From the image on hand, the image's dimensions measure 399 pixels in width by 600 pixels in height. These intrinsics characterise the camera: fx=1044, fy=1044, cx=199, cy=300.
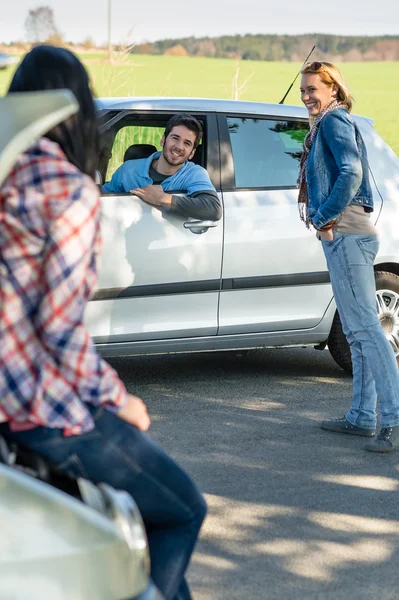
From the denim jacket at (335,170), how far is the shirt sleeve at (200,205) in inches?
41.3

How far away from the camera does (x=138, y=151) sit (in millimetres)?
7008

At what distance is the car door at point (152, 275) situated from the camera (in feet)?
21.0

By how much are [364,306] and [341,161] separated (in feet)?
2.67

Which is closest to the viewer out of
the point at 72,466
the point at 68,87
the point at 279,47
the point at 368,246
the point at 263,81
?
the point at 72,466

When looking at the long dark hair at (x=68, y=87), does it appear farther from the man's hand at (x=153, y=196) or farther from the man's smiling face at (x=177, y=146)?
the man's smiling face at (x=177, y=146)

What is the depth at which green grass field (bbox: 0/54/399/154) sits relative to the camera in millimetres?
50094

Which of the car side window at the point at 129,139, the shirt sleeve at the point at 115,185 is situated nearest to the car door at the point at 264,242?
the car side window at the point at 129,139

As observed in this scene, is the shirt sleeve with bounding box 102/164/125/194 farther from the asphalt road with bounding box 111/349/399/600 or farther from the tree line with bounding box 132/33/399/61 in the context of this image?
the tree line with bounding box 132/33/399/61

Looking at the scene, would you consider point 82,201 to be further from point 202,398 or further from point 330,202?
point 202,398

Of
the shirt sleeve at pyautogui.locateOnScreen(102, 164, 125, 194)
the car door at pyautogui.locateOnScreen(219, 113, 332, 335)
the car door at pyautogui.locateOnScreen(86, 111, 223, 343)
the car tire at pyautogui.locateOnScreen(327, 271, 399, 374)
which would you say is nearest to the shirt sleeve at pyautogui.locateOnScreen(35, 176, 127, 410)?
the car door at pyautogui.locateOnScreen(86, 111, 223, 343)

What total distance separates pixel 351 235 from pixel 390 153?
204 centimetres

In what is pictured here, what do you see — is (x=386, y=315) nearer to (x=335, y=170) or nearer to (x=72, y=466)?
(x=335, y=170)

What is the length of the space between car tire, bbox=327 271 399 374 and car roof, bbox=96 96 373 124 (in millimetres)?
1275

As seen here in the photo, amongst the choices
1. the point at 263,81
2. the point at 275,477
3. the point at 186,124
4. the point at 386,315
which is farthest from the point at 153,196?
the point at 263,81
